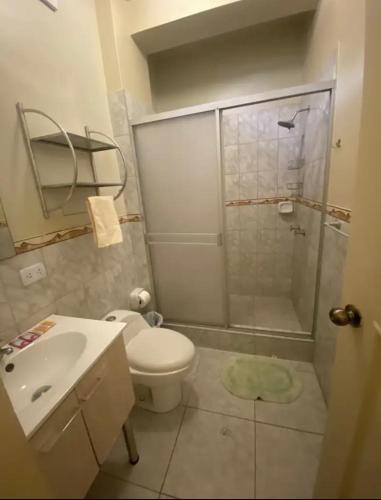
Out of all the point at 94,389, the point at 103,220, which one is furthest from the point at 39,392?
the point at 103,220

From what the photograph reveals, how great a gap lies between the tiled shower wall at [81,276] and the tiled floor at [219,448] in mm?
693

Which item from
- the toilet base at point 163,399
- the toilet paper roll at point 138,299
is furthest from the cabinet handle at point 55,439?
the toilet paper roll at point 138,299

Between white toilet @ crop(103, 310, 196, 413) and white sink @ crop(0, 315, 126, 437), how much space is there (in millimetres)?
402

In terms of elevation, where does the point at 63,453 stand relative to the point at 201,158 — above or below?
below

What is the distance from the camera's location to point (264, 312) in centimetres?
217

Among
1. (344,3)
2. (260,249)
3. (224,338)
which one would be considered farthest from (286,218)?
(344,3)

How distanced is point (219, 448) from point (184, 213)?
4.49 ft

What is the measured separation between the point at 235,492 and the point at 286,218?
7.29 feet

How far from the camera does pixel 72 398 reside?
71 centimetres

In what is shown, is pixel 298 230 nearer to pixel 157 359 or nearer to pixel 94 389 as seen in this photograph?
pixel 157 359

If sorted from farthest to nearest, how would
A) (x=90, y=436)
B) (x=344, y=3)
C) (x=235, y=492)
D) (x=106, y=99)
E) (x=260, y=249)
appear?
(x=260, y=249) → (x=106, y=99) → (x=344, y=3) → (x=90, y=436) → (x=235, y=492)

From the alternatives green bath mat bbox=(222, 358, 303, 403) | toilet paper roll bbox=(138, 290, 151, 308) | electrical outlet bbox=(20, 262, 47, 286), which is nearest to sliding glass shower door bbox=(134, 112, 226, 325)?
toilet paper roll bbox=(138, 290, 151, 308)

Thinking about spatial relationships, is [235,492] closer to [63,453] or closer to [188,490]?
[188,490]

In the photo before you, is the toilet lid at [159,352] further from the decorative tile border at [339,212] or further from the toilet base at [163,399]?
the decorative tile border at [339,212]
